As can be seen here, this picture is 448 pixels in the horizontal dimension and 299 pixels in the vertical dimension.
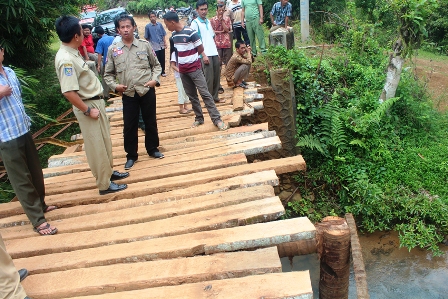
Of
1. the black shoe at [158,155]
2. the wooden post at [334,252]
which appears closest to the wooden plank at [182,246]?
the wooden post at [334,252]

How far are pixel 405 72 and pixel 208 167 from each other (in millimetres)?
6439

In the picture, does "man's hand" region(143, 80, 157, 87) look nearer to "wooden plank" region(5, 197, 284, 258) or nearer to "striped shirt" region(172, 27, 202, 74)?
"striped shirt" region(172, 27, 202, 74)

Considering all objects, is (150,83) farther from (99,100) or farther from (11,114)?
(11,114)

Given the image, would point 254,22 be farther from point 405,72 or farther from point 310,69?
point 405,72

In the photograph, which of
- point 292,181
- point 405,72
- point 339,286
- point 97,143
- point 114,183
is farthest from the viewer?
point 405,72

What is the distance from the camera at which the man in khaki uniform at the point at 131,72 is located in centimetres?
400

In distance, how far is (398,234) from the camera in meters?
6.28

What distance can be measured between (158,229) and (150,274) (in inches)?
21.8

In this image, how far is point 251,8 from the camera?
802 cm

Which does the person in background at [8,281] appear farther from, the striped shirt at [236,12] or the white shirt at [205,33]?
the striped shirt at [236,12]

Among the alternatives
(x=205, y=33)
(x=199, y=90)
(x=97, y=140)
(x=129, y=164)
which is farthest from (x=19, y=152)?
(x=205, y=33)

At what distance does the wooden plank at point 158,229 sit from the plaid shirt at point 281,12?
6265 mm

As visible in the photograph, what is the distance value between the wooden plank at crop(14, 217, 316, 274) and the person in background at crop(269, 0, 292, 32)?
6.49 meters

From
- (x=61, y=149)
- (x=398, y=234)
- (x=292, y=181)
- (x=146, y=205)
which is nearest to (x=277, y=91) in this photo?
(x=292, y=181)
